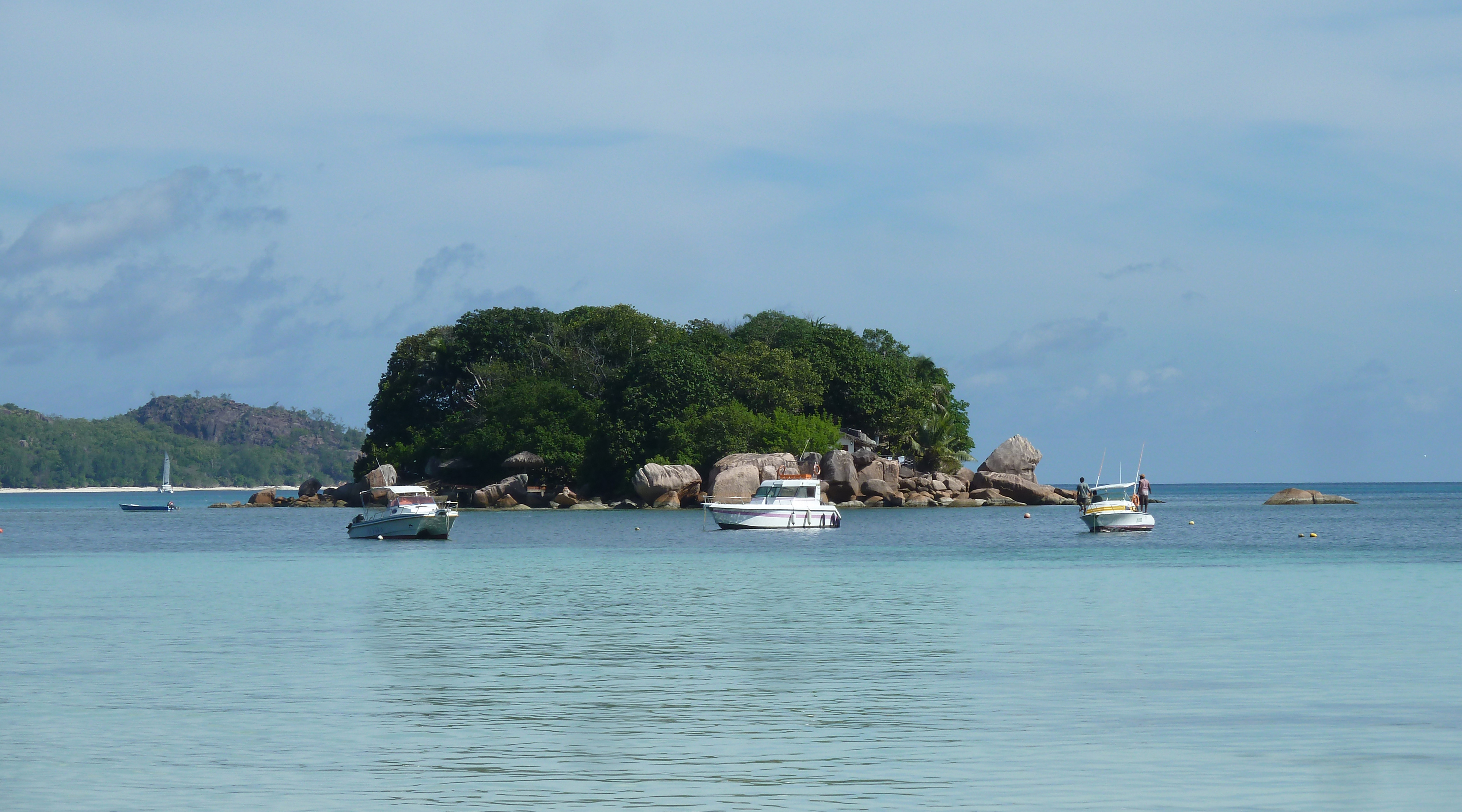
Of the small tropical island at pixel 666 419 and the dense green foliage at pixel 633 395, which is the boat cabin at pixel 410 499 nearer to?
the small tropical island at pixel 666 419

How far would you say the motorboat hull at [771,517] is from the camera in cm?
6241

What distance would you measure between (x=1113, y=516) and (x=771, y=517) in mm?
15238

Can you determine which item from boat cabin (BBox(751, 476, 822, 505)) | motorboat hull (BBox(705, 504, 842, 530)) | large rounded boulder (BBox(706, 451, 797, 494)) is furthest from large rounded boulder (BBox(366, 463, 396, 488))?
motorboat hull (BBox(705, 504, 842, 530))

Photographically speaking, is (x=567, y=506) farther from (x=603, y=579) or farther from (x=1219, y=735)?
(x=1219, y=735)

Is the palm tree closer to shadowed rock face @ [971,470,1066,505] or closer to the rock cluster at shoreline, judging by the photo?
shadowed rock face @ [971,470,1066,505]

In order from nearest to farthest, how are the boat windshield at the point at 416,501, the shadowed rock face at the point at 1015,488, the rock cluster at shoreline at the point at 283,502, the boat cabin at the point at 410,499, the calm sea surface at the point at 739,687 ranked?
the calm sea surface at the point at 739,687, the boat cabin at the point at 410,499, the boat windshield at the point at 416,501, the shadowed rock face at the point at 1015,488, the rock cluster at shoreline at the point at 283,502

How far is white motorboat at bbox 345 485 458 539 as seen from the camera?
57594 millimetres

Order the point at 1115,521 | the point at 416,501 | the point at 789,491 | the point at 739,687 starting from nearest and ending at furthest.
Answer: the point at 739,687 → the point at 416,501 → the point at 1115,521 → the point at 789,491

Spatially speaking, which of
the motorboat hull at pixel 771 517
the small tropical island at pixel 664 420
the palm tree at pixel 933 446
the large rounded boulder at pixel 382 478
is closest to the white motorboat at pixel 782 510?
the motorboat hull at pixel 771 517

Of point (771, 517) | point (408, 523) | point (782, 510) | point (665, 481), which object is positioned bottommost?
point (408, 523)

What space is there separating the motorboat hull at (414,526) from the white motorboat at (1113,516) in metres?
27.8

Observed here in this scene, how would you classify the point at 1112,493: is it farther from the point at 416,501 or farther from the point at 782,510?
the point at 416,501

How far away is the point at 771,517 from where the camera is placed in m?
63.0

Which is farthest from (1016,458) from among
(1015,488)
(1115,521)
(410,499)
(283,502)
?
(283,502)
